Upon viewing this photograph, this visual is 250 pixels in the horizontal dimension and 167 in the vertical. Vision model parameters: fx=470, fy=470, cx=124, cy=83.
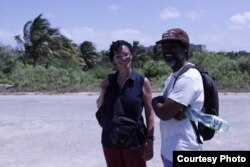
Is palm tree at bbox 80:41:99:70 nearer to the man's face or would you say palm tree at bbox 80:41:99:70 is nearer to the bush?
the bush

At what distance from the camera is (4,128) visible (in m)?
10.5

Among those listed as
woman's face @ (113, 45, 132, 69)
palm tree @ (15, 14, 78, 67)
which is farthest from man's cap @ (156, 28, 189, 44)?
palm tree @ (15, 14, 78, 67)

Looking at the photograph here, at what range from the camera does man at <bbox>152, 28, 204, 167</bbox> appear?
328 cm

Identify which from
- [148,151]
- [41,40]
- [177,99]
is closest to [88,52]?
[41,40]

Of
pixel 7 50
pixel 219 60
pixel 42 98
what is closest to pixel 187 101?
pixel 42 98

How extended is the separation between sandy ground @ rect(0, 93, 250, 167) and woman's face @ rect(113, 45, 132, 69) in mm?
2844

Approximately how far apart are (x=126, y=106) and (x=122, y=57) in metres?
0.43

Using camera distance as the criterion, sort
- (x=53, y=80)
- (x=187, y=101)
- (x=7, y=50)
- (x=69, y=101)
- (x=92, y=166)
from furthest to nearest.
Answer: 1. (x=7, y=50)
2. (x=53, y=80)
3. (x=69, y=101)
4. (x=92, y=166)
5. (x=187, y=101)

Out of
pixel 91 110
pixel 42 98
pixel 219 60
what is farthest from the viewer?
pixel 219 60

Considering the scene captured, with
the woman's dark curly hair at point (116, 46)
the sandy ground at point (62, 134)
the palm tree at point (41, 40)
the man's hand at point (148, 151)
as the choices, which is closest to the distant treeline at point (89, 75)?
the sandy ground at point (62, 134)

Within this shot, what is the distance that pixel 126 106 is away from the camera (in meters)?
4.12

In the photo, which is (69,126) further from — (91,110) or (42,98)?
(42,98)

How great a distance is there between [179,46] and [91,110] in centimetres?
1014

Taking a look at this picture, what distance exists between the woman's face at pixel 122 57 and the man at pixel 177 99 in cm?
71
